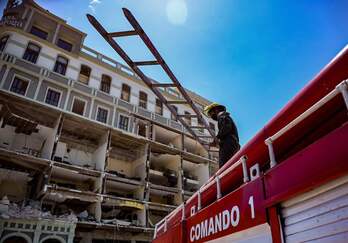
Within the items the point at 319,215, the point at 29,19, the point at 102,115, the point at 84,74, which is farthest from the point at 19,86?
the point at 319,215

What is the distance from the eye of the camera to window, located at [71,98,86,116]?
2056cm

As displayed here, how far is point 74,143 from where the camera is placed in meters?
20.8

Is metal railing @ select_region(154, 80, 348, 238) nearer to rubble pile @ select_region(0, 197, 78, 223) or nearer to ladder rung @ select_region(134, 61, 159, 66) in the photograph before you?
ladder rung @ select_region(134, 61, 159, 66)

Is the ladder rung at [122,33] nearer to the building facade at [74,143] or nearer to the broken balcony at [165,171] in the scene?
the building facade at [74,143]

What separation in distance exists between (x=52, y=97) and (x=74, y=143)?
4.11 metres

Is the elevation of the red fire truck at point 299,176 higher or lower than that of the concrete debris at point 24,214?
lower

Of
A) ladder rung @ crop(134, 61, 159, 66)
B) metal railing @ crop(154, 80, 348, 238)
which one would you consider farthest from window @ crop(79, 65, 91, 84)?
metal railing @ crop(154, 80, 348, 238)

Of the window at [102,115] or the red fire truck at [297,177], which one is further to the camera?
the window at [102,115]

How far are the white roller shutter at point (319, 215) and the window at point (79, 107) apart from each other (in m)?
20.3

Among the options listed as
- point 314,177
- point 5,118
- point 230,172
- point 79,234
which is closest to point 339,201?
point 314,177

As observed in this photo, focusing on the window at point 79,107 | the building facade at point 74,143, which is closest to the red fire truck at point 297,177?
the building facade at point 74,143

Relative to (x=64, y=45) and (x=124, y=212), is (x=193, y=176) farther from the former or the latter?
(x=64, y=45)

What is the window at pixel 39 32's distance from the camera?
20.6 meters

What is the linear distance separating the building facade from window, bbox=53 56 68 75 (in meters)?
0.08
